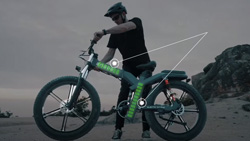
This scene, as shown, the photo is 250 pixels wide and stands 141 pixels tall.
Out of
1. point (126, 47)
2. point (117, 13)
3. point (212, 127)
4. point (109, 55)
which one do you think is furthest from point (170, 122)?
point (212, 127)

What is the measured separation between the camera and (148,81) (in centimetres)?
462

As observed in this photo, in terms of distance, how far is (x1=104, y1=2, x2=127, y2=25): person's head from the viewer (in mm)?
4996

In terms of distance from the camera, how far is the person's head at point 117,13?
500 cm

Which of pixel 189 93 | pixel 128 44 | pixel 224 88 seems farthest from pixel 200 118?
pixel 224 88

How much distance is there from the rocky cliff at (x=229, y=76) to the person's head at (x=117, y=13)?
1583cm

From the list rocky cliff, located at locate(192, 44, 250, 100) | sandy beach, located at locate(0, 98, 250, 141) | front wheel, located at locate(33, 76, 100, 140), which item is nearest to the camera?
front wheel, located at locate(33, 76, 100, 140)

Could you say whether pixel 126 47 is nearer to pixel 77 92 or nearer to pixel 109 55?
pixel 109 55

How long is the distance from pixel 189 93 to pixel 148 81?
30.1 inches

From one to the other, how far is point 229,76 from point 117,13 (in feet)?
56.5

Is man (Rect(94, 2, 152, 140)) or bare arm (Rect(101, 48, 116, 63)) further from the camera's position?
bare arm (Rect(101, 48, 116, 63))

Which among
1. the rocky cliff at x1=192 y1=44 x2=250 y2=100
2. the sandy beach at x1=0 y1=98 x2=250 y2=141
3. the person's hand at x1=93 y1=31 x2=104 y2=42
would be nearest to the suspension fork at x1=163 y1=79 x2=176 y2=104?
the person's hand at x1=93 y1=31 x2=104 y2=42

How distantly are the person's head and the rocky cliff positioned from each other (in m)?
15.8

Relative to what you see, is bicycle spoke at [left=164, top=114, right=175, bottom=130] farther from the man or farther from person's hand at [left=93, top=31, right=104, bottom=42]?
person's hand at [left=93, top=31, right=104, bottom=42]

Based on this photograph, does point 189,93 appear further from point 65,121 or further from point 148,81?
point 65,121
